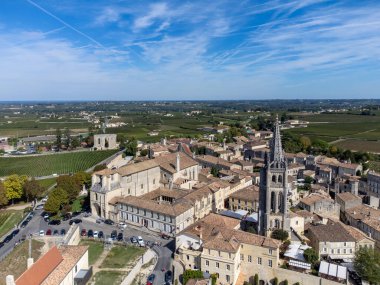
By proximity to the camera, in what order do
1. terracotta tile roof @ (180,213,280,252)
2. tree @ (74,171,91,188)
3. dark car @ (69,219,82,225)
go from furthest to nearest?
1. tree @ (74,171,91,188)
2. dark car @ (69,219,82,225)
3. terracotta tile roof @ (180,213,280,252)

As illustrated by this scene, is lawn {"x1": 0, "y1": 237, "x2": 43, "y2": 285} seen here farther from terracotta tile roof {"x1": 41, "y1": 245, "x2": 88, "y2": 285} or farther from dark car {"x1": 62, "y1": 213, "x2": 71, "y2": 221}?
dark car {"x1": 62, "y1": 213, "x2": 71, "y2": 221}

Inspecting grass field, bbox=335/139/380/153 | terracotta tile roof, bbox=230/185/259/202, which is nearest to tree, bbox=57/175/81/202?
terracotta tile roof, bbox=230/185/259/202

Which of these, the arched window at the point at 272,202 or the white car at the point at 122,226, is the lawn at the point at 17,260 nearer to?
the white car at the point at 122,226

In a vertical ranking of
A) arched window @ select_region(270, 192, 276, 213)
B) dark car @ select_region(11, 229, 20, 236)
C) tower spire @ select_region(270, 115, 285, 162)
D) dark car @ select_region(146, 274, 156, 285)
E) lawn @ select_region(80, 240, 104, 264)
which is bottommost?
lawn @ select_region(80, 240, 104, 264)

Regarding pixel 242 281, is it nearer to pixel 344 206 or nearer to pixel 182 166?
pixel 344 206

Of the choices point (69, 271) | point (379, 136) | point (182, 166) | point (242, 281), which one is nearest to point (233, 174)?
point (182, 166)

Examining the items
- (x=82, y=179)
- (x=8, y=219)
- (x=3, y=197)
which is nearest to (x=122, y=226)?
(x=8, y=219)

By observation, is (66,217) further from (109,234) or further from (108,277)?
(108,277)
